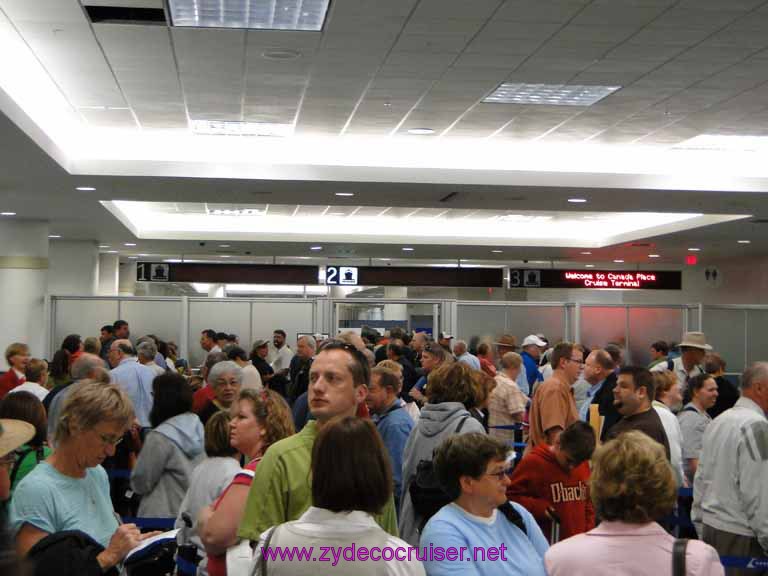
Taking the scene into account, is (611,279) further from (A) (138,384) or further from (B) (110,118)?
(A) (138,384)

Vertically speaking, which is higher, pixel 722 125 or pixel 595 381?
pixel 722 125

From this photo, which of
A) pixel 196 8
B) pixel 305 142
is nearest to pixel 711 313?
pixel 305 142

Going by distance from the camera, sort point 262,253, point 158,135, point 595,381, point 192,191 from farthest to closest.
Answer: point 262,253
point 192,191
point 158,135
point 595,381

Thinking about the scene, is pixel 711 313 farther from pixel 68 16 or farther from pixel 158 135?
pixel 68 16

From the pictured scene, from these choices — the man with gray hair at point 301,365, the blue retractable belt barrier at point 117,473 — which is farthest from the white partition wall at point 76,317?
the blue retractable belt barrier at point 117,473

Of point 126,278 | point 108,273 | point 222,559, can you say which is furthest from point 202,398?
point 126,278

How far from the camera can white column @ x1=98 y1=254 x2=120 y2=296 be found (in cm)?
2595

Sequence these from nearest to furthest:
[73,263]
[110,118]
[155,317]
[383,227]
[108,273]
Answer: [110,118], [155,317], [383,227], [73,263], [108,273]

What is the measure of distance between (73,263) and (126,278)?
30.2 ft

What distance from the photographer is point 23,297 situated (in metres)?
16.6

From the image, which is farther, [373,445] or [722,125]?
[722,125]

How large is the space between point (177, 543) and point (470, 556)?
4.87 ft

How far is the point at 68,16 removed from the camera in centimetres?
745

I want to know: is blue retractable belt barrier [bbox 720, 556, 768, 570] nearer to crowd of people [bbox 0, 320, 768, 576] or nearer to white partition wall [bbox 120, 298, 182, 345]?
crowd of people [bbox 0, 320, 768, 576]
